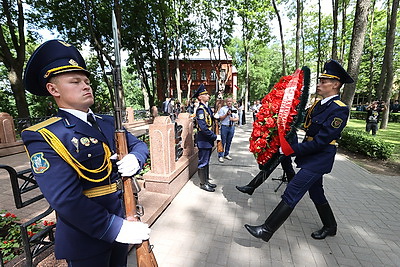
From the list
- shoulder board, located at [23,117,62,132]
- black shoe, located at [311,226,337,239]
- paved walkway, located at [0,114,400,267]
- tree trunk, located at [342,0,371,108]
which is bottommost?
paved walkway, located at [0,114,400,267]

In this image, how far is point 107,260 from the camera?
57.9 inches

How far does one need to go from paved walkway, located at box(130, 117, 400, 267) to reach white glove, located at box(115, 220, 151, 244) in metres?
1.46

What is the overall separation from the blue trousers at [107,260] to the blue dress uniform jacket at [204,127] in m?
2.74

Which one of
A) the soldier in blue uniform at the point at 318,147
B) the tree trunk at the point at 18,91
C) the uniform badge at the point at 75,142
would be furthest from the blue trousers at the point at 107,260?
the tree trunk at the point at 18,91

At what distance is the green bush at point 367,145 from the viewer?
6469mm

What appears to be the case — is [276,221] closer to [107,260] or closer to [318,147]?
[318,147]

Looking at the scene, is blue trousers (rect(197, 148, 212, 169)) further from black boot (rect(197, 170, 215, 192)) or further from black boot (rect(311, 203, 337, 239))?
black boot (rect(311, 203, 337, 239))

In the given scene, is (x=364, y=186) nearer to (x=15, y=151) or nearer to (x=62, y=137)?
(x=62, y=137)

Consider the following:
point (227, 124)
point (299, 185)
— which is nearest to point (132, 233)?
point (299, 185)

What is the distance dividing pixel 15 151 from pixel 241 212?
381 inches

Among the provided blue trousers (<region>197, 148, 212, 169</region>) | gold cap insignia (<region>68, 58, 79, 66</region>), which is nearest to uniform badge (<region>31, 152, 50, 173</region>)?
gold cap insignia (<region>68, 58, 79, 66</region>)

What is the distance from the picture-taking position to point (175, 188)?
13.6 feet

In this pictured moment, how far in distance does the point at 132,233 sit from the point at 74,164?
24.3 inches

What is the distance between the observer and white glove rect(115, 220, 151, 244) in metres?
1.30
